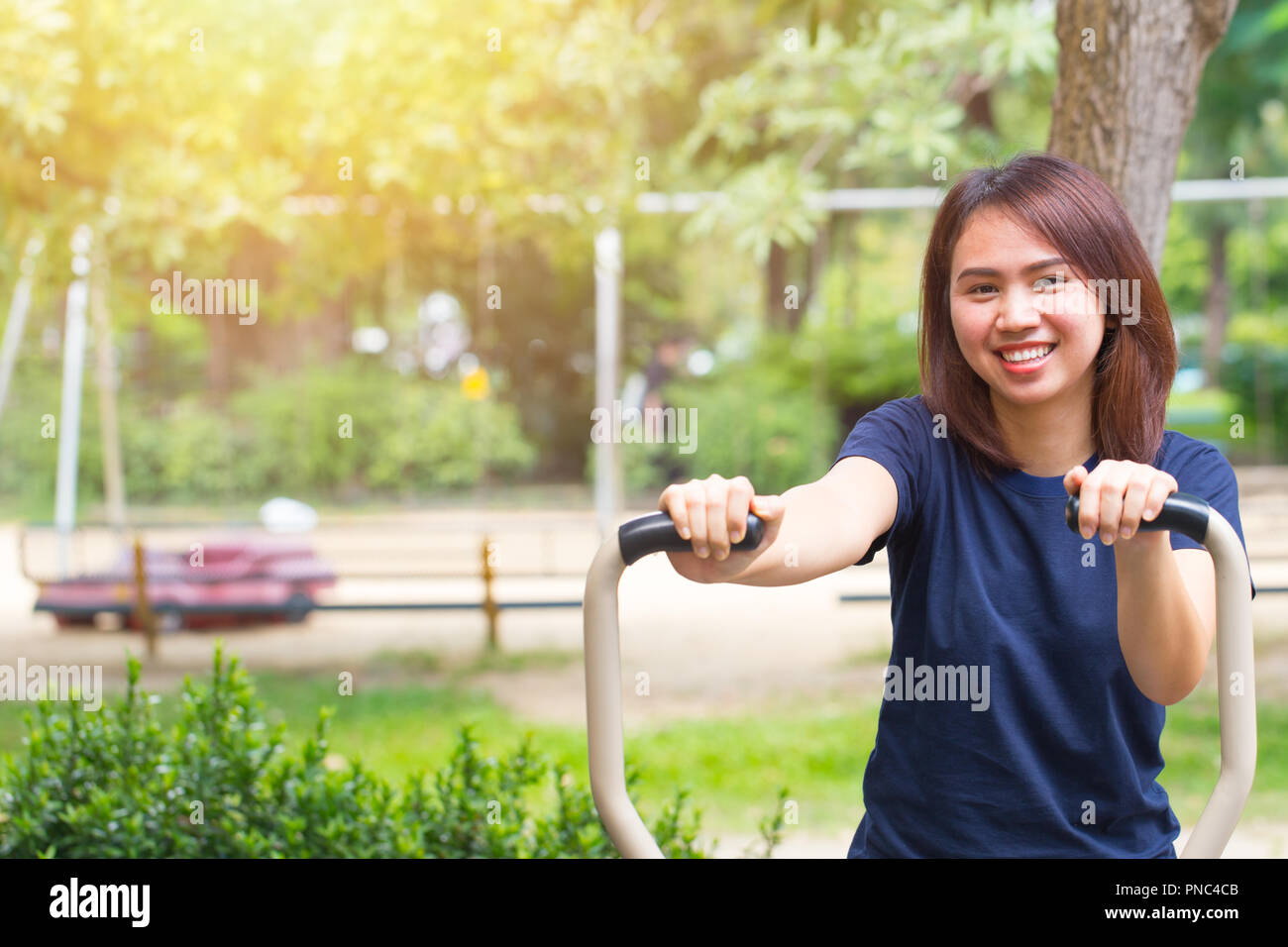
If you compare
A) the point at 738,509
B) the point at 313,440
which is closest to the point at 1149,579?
the point at 738,509

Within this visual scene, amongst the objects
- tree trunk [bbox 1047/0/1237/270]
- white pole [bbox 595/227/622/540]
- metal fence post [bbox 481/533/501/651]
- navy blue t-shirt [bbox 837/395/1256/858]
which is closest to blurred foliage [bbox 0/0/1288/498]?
white pole [bbox 595/227/622/540]

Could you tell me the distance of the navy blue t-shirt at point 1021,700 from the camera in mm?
1414

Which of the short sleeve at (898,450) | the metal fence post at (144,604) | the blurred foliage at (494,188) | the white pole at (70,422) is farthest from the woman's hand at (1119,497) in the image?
the white pole at (70,422)

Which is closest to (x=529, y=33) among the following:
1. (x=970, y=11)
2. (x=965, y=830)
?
(x=970, y=11)

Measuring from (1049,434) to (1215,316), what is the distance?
1155cm

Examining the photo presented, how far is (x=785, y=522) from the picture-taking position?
1.32 meters

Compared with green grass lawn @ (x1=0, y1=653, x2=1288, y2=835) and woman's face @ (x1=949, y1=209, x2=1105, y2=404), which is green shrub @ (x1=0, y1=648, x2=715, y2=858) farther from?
green grass lawn @ (x1=0, y1=653, x2=1288, y2=835)

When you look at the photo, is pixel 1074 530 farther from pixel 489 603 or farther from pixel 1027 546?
pixel 489 603

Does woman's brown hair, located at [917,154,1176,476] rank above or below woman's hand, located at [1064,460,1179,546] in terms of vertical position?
above

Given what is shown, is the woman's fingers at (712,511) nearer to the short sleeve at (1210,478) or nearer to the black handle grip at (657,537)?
the black handle grip at (657,537)

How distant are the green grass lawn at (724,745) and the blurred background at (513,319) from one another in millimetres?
32

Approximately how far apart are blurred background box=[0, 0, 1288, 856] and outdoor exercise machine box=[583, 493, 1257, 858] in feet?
8.01

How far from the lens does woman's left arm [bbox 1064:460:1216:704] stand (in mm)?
1127
